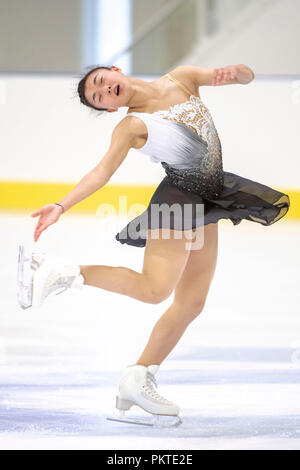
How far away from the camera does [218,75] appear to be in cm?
276

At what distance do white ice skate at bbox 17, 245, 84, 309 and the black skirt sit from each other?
0.99 ft

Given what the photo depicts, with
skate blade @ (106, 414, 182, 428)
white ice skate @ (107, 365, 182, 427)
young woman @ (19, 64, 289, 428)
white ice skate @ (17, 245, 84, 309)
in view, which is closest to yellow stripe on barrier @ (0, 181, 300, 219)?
young woman @ (19, 64, 289, 428)

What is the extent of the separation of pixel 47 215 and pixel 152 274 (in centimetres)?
46

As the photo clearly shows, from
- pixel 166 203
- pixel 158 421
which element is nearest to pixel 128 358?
pixel 158 421

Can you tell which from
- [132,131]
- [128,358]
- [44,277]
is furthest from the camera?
[128,358]

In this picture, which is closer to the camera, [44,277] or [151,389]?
[44,277]

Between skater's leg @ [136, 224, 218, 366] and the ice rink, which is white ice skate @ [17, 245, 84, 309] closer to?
the ice rink

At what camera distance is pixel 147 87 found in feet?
8.90

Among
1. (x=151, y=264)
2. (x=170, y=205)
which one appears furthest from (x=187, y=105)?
(x=151, y=264)

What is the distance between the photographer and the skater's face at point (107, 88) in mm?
2645

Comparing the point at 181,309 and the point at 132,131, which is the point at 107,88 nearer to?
the point at 132,131

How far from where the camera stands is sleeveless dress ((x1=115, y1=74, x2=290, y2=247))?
8.77ft

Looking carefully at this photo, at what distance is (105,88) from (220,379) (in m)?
1.23

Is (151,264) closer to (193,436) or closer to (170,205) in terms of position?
(170,205)
